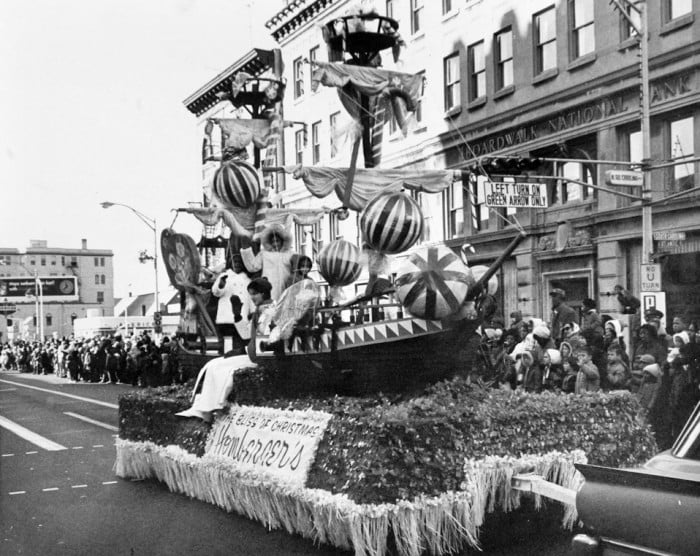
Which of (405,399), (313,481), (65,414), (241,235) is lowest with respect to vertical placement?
(65,414)

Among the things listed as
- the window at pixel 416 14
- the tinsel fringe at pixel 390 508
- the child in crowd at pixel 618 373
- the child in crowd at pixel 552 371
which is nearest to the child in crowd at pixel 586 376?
the child in crowd at pixel 618 373

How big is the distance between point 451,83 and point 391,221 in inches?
692

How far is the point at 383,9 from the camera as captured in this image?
20.2m

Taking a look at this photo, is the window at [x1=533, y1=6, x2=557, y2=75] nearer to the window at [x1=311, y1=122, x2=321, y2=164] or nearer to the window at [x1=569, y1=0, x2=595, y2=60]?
the window at [x1=569, y1=0, x2=595, y2=60]

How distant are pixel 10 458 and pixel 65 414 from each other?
7.40m

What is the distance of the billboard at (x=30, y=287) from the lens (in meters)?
35.7

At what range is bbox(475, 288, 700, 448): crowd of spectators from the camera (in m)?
9.34

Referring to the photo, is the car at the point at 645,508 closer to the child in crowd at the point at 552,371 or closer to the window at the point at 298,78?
the child in crowd at the point at 552,371

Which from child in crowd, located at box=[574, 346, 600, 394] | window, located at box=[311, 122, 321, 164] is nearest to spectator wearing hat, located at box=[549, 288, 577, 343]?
child in crowd, located at box=[574, 346, 600, 394]

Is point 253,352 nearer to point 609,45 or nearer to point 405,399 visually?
point 405,399

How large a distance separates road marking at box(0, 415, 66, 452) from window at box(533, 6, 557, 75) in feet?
50.6

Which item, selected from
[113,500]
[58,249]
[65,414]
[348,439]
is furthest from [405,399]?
[58,249]

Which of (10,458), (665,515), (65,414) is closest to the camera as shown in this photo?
(665,515)

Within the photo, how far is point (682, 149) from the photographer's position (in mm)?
18484
